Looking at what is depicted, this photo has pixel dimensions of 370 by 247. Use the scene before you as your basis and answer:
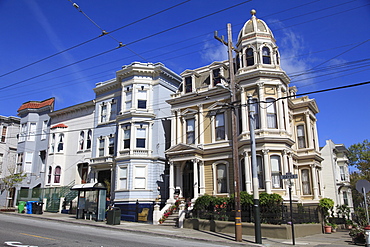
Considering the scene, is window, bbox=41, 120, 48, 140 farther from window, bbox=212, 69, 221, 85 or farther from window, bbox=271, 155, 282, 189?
window, bbox=271, 155, 282, 189

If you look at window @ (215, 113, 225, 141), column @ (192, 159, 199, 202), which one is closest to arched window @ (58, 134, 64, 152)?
column @ (192, 159, 199, 202)

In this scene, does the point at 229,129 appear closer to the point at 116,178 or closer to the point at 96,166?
the point at 116,178

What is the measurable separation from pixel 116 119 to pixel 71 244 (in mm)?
18822

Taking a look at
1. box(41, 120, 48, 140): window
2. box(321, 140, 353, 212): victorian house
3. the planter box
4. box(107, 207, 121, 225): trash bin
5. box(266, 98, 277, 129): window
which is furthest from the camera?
box(41, 120, 48, 140): window

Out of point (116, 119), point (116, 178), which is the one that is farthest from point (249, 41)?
point (116, 178)

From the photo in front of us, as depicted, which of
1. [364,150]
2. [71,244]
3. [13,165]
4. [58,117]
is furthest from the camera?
[364,150]

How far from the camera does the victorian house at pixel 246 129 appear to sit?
22.0m

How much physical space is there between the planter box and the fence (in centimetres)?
47

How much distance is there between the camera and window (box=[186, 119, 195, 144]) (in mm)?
26172

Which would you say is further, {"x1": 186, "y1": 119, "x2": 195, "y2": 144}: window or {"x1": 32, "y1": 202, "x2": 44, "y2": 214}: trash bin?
{"x1": 32, "y1": 202, "x2": 44, "y2": 214}: trash bin

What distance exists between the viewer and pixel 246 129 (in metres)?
22.7

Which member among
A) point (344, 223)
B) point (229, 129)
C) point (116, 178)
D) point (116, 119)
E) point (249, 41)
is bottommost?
point (344, 223)

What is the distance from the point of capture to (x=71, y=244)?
453 inches

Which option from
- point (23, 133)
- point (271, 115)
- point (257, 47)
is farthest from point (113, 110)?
point (271, 115)
